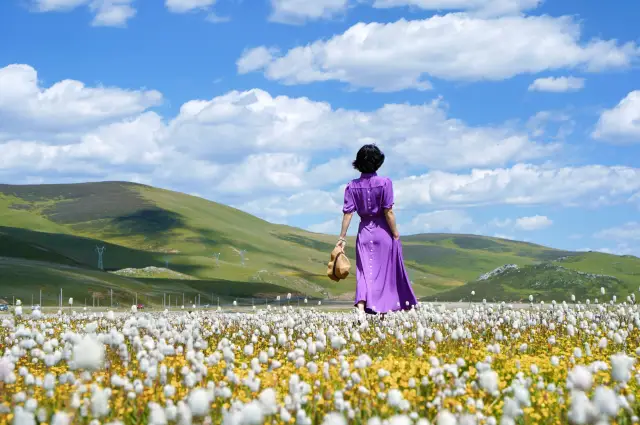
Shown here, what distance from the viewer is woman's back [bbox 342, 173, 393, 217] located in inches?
651

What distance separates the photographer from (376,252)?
16891 millimetres

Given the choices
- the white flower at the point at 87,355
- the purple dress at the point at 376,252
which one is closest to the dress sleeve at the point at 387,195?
the purple dress at the point at 376,252

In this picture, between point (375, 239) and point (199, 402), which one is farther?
point (375, 239)

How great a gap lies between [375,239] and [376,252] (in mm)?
286

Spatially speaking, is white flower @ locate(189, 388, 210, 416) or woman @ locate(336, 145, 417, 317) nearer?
white flower @ locate(189, 388, 210, 416)

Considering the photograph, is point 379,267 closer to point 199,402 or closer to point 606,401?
point 606,401

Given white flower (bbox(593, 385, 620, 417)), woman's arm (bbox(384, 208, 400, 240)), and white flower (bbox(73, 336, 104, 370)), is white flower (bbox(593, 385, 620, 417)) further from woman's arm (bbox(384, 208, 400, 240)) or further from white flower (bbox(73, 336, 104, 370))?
woman's arm (bbox(384, 208, 400, 240))

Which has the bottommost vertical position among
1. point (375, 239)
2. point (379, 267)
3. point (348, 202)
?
point (379, 267)

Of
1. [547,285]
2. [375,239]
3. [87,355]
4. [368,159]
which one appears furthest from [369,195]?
[547,285]

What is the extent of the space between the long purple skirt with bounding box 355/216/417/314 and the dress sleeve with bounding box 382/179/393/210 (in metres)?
0.46

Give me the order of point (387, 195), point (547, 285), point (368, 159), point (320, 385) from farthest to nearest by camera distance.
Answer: point (547, 285) < point (368, 159) < point (387, 195) < point (320, 385)

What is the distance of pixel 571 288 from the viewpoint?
3791cm

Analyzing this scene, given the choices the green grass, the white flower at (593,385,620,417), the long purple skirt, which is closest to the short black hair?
the long purple skirt

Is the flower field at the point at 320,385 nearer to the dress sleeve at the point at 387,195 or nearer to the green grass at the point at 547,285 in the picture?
the dress sleeve at the point at 387,195
